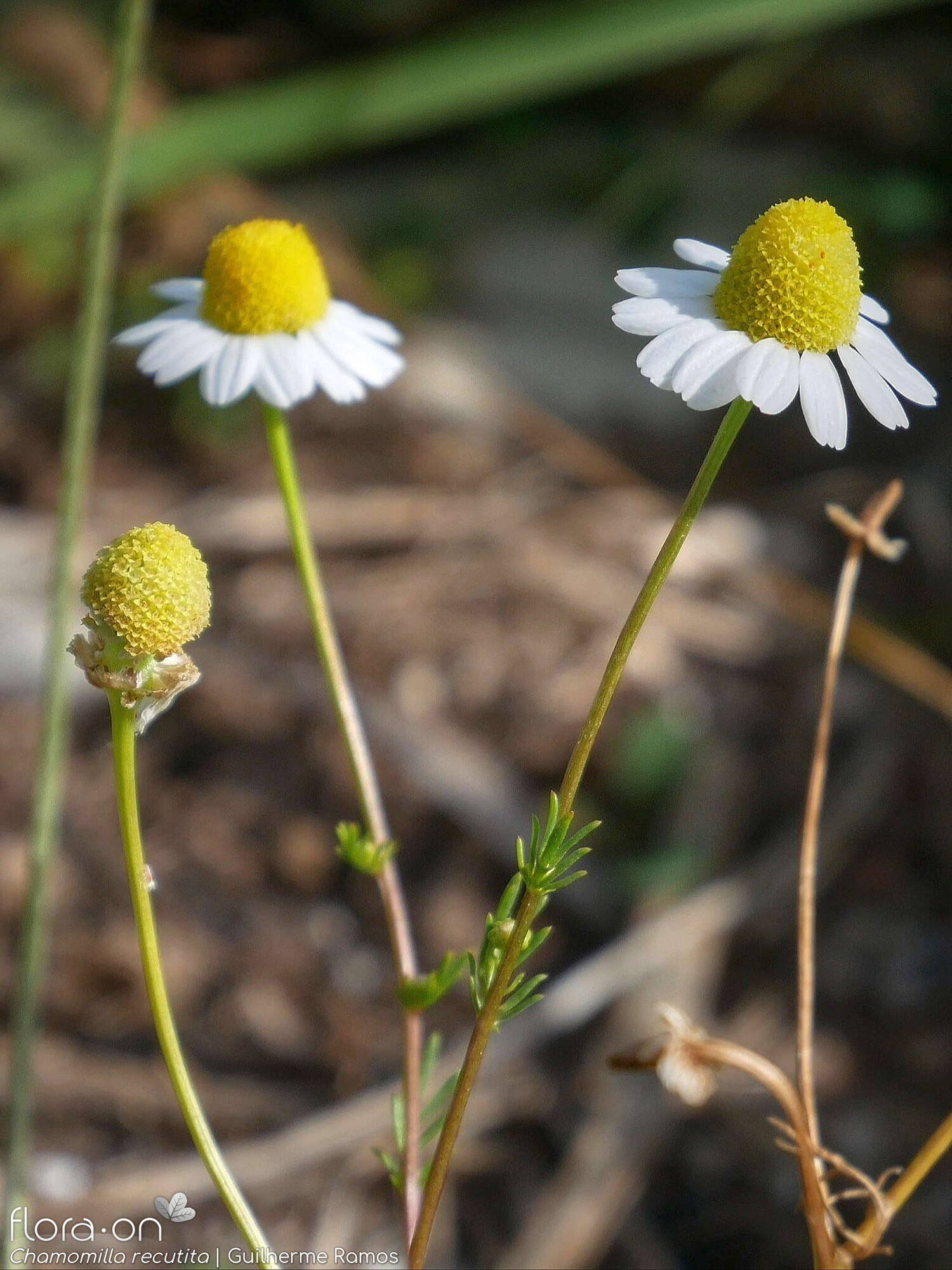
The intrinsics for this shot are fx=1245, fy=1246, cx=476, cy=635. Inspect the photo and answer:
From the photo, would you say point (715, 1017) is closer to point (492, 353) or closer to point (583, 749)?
point (583, 749)

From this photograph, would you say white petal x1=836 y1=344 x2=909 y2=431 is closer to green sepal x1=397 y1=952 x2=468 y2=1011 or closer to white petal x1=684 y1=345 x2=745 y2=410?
white petal x1=684 y1=345 x2=745 y2=410

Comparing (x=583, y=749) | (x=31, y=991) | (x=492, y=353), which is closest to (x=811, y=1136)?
(x=583, y=749)

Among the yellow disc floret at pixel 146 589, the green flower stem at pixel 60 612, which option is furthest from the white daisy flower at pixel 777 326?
the green flower stem at pixel 60 612

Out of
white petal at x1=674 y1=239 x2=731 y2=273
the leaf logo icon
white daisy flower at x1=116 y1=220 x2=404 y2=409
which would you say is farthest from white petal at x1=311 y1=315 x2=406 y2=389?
the leaf logo icon

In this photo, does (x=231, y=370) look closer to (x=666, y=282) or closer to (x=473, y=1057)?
(x=666, y=282)

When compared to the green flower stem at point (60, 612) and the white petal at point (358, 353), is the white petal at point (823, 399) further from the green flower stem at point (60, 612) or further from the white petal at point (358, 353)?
the green flower stem at point (60, 612)

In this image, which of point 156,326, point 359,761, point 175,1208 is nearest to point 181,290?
point 156,326
